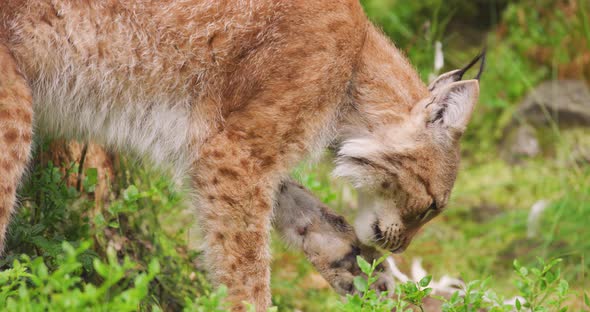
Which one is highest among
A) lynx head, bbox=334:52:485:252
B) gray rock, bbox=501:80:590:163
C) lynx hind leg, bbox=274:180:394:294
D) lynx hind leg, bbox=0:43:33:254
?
lynx hind leg, bbox=0:43:33:254

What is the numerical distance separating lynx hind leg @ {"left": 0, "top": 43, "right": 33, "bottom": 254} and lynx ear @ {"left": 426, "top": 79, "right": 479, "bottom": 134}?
1.85 metres

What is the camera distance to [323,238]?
4.30m

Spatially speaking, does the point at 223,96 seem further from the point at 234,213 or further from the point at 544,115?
the point at 544,115

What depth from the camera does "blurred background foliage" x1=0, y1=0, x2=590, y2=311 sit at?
398 centimetres

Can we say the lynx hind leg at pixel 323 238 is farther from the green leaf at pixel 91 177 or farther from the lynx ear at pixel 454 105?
the green leaf at pixel 91 177

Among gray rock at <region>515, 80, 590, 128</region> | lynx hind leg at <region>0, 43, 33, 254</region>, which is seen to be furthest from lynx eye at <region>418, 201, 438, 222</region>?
gray rock at <region>515, 80, 590, 128</region>

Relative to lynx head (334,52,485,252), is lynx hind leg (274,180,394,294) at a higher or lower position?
lower

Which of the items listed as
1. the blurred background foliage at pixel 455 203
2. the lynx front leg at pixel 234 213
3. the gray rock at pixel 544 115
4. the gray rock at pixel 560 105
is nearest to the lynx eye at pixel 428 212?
the blurred background foliage at pixel 455 203

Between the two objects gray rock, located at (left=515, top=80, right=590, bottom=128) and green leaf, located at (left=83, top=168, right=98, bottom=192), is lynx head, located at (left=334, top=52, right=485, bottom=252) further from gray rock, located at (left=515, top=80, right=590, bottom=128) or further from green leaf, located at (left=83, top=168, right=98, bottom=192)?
gray rock, located at (left=515, top=80, right=590, bottom=128)

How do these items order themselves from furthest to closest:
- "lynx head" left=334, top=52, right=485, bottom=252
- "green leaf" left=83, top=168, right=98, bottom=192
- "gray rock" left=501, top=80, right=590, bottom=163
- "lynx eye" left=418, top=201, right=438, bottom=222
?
1. "gray rock" left=501, top=80, right=590, bottom=163
2. "lynx eye" left=418, top=201, right=438, bottom=222
3. "lynx head" left=334, top=52, right=485, bottom=252
4. "green leaf" left=83, top=168, right=98, bottom=192

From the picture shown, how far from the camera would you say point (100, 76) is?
147 inches

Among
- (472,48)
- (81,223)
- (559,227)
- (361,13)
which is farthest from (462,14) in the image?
(81,223)

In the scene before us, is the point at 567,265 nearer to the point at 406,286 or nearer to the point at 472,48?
the point at 406,286

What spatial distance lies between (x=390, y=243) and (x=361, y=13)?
3.80ft
